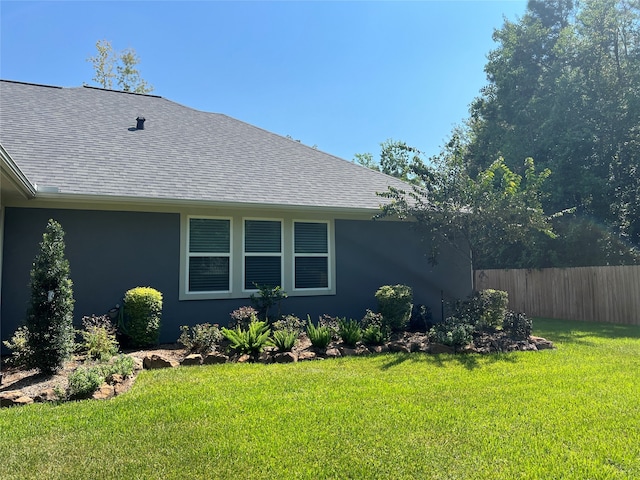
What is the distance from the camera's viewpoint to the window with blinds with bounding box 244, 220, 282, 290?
9109 mm

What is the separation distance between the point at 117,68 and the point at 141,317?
2280 cm

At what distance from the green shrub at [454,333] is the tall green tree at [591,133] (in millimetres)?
10601

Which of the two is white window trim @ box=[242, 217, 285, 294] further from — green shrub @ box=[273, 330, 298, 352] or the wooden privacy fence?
the wooden privacy fence

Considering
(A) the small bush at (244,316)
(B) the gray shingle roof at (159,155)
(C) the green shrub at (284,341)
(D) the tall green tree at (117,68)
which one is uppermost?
(D) the tall green tree at (117,68)

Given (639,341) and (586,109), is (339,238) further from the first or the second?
(586,109)

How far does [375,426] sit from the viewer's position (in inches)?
158

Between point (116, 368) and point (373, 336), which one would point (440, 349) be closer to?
point (373, 336)

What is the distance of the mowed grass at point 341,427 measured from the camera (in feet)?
10.7

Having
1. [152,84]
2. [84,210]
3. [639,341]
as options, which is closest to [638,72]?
[639,341]

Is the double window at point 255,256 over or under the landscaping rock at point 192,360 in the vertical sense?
over

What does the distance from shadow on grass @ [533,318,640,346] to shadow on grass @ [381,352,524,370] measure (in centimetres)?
273

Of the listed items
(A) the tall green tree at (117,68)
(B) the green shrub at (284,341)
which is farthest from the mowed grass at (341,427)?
(A) the tall green tree at (117,68)

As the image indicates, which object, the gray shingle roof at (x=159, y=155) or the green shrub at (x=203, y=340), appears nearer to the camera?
the green shrub at (x=203, y=340)

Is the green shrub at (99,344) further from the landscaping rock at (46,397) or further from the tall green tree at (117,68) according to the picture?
the tall green tree at (117,68)
